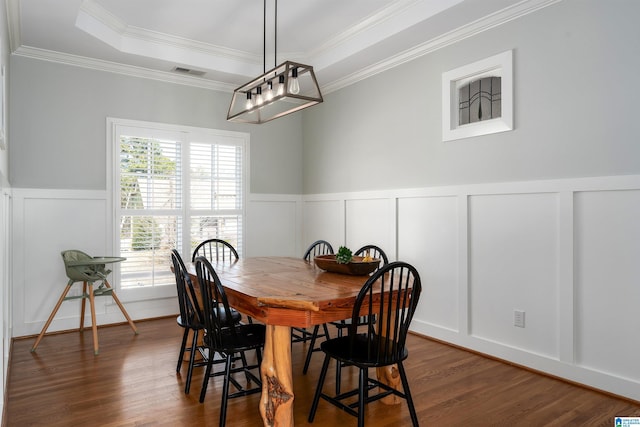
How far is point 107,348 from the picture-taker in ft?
12.0

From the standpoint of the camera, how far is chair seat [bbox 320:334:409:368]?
82.8 inches

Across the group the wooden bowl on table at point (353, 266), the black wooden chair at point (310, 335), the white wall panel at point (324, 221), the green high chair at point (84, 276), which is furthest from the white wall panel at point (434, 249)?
the green high chair at point (84, 276)

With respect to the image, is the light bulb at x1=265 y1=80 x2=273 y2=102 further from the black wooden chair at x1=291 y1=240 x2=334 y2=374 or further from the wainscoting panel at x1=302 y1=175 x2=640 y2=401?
the wainscoting panel at x1=302 y1=175 x2=640 y2=401

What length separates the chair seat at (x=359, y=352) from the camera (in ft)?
6.90

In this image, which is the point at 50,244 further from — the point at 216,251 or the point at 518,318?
the point at 518,318

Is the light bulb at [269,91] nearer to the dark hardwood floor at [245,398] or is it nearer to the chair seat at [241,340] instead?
the chair seat at [241,340]

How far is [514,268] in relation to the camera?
3281mm

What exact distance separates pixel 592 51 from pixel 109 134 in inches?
167

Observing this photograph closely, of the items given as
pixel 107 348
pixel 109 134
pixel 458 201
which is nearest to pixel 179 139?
pixel 109 134

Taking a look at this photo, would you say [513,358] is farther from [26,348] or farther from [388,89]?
[26,348]

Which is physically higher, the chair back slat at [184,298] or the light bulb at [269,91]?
the light bulb at [269,91]

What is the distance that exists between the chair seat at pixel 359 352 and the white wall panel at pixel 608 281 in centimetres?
147

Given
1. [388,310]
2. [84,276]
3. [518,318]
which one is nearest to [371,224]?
[518,318]

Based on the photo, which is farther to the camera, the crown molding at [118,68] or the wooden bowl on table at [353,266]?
the crown molding at [118,68]
